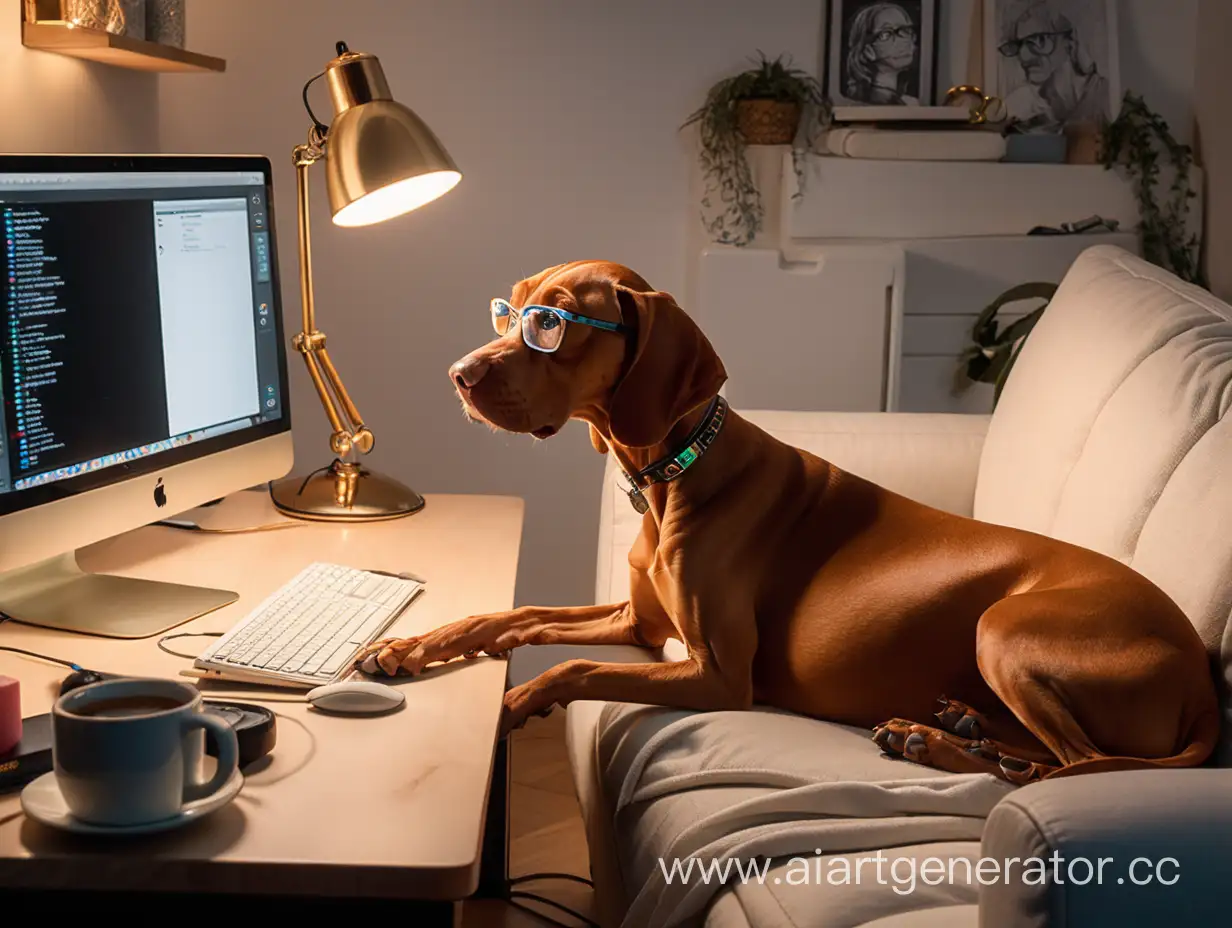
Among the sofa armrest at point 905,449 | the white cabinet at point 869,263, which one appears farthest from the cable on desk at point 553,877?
the white cabinet at point 869,263

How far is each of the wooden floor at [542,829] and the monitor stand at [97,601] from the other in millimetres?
875

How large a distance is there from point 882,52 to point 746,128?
1.18 ft

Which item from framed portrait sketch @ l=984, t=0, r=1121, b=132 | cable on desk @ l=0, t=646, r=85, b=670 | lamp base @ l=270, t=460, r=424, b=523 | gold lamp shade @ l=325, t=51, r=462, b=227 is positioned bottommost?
cable on desk @ l=0, t=646, r=85, b=670

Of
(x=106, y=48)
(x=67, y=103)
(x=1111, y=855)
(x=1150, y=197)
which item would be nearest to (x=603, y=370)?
(x=1111, y=855)

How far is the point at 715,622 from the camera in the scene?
1668mm

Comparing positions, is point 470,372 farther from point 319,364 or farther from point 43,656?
A: point 319,364

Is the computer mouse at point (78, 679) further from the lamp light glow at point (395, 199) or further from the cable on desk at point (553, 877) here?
the cable on desk at point (553, 877)

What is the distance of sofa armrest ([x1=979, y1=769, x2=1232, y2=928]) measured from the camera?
97 cm

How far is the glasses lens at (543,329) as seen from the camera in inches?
63.9

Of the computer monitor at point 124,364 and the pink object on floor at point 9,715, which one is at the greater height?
the computer monitor at point 124,364

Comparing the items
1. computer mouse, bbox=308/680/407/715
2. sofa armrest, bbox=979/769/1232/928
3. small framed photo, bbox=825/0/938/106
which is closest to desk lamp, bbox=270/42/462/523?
computer mouse, bbox=308/680/407/715

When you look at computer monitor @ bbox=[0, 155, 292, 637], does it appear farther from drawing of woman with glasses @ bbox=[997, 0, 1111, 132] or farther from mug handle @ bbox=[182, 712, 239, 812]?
drawing of woman with glasses @ bbox=[997, 0, 1111, 132]

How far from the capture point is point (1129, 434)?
1.70 m

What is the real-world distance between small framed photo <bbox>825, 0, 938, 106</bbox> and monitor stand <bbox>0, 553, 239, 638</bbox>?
2.01 metres
